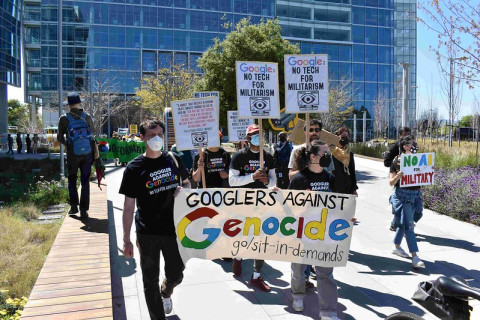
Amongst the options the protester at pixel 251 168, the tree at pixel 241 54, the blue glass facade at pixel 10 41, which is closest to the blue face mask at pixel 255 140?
the protester at pixel 251 168

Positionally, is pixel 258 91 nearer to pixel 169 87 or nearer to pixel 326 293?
pixel 326 293

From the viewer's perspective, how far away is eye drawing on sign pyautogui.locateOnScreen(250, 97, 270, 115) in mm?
5602

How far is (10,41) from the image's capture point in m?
52.4

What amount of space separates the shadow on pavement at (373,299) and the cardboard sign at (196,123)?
242cm

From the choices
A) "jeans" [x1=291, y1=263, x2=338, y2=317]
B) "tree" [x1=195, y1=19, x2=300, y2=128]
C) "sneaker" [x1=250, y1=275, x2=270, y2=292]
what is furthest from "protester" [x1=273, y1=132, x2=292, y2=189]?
"tree" [x1=195, y1=19, x2=300, y2=128]

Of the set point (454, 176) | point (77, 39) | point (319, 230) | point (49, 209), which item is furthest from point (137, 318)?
point (77, 39)

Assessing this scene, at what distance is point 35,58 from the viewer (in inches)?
2571

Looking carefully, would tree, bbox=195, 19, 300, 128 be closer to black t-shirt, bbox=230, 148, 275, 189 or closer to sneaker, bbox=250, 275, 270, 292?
black t-shirt, bbox=230, 148, 275, 189

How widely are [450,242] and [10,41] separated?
2290 inches

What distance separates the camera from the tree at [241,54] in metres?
21.2

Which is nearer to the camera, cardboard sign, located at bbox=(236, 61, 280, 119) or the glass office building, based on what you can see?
cardboard sign, located at bbox=(236, 61, 280, 119)

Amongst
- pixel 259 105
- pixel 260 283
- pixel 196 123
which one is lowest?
pixel 260 283

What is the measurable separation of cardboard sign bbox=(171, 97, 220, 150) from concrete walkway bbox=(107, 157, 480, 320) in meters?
1.79

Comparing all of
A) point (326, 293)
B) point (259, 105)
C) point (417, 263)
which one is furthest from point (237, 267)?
point (417, 263)
